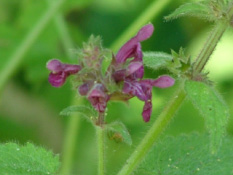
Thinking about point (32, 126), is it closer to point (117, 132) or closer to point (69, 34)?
point (69, 34)

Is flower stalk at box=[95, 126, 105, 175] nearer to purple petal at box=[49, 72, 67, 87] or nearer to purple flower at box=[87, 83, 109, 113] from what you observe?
purple flower at box=[87, 83, 109, 113]

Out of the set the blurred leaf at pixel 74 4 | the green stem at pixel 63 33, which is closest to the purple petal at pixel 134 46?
the green stem at pixel 63 33

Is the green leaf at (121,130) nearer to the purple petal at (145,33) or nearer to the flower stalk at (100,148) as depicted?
the flower stalk at (100,148)

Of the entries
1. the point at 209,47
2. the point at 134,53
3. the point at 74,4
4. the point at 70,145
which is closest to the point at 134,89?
the point at 134,53

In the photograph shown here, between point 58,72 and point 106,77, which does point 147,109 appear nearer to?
point 106,77

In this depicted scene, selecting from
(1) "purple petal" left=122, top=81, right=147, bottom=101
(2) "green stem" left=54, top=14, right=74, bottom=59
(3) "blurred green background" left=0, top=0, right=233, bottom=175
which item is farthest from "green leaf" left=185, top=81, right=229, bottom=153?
(2) "green stem" left=54, top=14, right=74, bottom=59

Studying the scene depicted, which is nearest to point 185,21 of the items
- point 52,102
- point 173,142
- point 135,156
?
point 52,102
